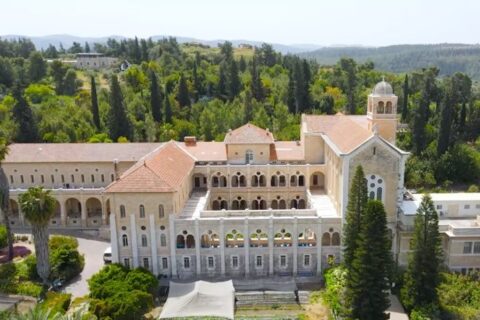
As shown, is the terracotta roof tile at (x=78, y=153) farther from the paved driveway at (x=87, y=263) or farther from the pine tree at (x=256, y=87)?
the pine tree at (x=256, y=87)

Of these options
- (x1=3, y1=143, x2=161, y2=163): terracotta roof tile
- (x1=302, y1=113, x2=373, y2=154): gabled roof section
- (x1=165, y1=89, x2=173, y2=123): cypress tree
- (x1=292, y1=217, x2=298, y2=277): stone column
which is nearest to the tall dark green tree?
(x1=165, y1=89, x2=173, y2=123): cypress tree

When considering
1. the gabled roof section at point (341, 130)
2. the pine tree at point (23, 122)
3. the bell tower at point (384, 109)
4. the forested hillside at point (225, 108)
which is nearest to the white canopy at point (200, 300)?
the gabled roof section at point (341, 130)

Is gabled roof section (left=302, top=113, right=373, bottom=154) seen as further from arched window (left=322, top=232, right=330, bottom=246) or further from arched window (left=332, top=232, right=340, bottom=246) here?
arched window (left=322, top=232, right=330, bottom=246)

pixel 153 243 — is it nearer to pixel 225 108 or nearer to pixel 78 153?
pixel 78 153

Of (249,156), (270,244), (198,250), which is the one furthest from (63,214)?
(270,244)

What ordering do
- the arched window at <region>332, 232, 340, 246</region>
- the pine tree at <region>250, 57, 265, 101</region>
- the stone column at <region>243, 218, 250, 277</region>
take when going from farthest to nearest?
1. the pine tree at <region>250, 57, 265, 101</region>
2. the arched window at <region>332, 232, 340, 246</region>
3. the stone column at <region>243, 218, 250, 277</region>

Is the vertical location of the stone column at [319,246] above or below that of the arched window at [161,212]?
below
